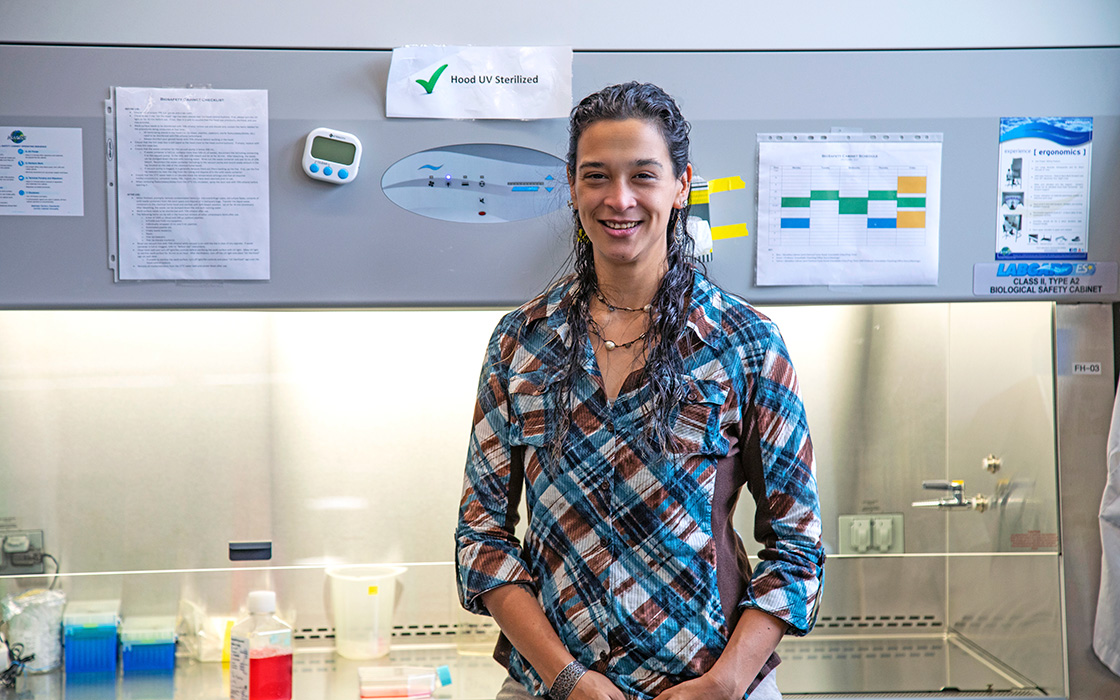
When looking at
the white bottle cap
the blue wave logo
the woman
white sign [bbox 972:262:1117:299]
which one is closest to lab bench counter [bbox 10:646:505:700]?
the white bottle cap

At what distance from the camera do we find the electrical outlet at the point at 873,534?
70.4 inches

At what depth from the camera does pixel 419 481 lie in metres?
1.81

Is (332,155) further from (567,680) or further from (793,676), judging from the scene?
(793,676)

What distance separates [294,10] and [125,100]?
30cm

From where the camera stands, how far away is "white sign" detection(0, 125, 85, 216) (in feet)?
4.73

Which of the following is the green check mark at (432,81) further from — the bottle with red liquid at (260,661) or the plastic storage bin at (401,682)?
the plastic storage bin at (401,682)

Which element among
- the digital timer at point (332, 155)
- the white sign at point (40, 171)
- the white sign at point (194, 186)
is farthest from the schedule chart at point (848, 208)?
the white sign at point (40, 171)

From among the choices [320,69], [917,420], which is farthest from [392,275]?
[917,420]

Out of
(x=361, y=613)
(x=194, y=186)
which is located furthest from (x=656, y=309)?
(x=361, y=613)

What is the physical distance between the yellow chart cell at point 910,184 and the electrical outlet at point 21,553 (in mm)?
1618

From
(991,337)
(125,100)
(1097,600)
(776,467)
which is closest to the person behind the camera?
(776,467)

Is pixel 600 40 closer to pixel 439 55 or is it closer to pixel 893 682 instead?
pixel 439 55

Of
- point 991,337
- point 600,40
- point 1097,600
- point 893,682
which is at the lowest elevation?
point 893,682

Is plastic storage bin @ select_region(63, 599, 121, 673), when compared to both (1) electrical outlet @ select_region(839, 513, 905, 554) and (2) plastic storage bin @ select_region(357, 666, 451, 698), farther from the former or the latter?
(1) electrical outlet @ select_region(839, 513, 905, 554)
